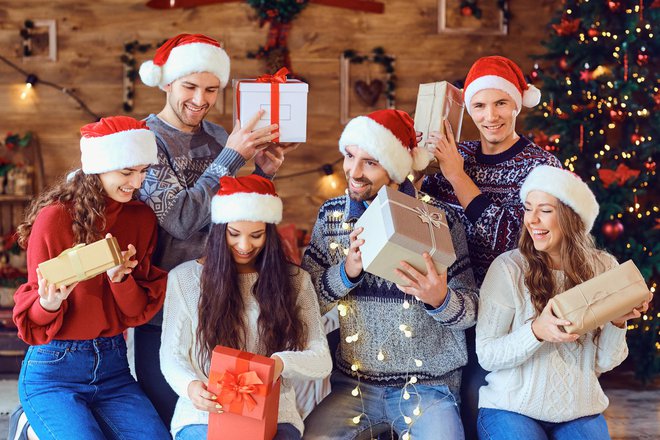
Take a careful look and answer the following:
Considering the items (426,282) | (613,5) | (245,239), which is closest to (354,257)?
(426,282)

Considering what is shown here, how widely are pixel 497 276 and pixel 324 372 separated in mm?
615

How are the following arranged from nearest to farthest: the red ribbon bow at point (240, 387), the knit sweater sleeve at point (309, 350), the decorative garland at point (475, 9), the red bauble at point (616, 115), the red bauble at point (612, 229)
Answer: the red ribbon bow at point (240, 387), the knit sweater sleeve at point (309, 350), the red bauble at point (612, 229), the red bauble at point (616, 115), the decorative garland at point (475, 9)

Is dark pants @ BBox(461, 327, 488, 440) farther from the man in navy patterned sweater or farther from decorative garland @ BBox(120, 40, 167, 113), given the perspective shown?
decorative garland @ BBox(120, 40, 167, 113)

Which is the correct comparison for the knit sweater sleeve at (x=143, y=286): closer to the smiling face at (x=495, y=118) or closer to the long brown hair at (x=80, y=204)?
the long brown hair at (x=80, y=204)

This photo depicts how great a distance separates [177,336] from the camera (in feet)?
8.07

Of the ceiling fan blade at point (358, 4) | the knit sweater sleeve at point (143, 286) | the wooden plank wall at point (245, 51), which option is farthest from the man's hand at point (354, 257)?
the ceiling fan blade at point (358, 4)

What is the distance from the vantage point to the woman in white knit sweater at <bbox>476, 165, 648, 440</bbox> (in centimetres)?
244

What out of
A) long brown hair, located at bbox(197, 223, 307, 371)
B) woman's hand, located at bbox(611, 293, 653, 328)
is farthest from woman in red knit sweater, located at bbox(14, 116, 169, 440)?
woman's hand, located at bbox(611, 293, 653, 328)

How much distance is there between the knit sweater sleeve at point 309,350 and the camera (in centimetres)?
238

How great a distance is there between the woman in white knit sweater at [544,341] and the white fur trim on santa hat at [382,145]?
0.40m

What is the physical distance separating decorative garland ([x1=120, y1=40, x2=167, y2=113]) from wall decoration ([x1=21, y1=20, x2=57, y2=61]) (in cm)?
51

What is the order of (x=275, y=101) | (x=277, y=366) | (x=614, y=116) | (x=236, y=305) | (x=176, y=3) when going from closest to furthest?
(x=277, y=366)
(x=236, y=305)
(x=275, y=101)
(x=614, y=116)
(x=176, y=3)

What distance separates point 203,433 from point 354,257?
0.68 m

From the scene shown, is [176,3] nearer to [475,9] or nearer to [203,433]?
[475,9]
